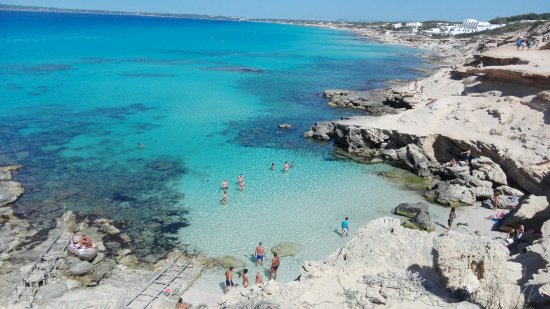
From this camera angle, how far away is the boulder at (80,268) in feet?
50.0

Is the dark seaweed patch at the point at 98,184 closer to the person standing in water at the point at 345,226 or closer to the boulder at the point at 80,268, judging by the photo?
the boulder at the point at 80,268

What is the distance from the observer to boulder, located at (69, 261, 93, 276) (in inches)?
600

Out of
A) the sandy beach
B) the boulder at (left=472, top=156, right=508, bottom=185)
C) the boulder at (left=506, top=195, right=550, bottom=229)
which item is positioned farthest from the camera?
the boulder at (left=472, top=156, right=508, bottom=185)

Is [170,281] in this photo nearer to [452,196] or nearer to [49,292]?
[49,292]

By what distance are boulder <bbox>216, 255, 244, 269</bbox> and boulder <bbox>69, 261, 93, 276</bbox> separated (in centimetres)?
479

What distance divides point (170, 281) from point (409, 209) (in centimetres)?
1182

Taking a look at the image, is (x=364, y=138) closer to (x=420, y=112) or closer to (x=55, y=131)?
(x=420, y=112)

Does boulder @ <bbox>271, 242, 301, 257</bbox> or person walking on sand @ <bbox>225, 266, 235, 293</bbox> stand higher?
person walking on sand @ <bbox>225, 266, 235, 293</bbox>

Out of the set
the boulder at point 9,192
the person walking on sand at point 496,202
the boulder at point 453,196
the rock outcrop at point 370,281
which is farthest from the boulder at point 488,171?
the boulder at point 9,192

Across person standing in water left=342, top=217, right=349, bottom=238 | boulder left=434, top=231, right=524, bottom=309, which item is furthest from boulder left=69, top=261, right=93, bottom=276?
boulder left=434, top=231, right=524, bottom=309

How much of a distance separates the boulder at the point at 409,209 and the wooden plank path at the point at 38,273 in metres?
15.1

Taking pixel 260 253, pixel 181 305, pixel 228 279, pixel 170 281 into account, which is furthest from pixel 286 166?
pixel 181 305

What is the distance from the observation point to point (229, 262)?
1620cm

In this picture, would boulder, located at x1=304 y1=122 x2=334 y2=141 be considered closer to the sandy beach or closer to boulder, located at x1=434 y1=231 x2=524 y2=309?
the sandy beach
